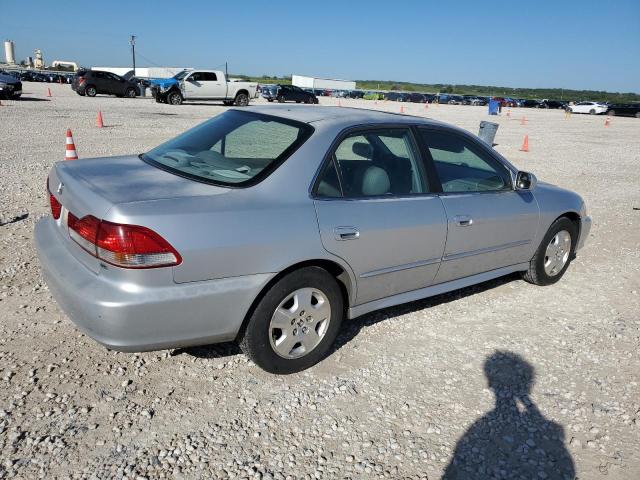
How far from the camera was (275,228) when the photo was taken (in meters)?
2.76

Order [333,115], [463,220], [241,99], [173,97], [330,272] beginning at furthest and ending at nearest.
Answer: [241,99] → [173,97] → [463,220] → [333,115] → [330,272]

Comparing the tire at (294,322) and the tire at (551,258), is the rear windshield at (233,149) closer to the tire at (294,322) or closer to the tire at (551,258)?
the tire at (294,322)

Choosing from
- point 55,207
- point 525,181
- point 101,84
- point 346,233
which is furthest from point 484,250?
point 101,84

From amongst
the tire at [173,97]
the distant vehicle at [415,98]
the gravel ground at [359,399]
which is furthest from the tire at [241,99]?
the distant vehicle at [415,98]

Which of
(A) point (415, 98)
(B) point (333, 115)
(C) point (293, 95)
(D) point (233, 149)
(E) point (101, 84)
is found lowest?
(A) point (415, 98)

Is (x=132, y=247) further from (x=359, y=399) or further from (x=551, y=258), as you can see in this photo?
(x=551, y=258)

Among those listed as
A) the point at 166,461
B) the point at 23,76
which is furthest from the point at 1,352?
the point at 23,76

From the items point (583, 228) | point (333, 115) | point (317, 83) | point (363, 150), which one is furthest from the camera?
point (317, 83)

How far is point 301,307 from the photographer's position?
3.01m

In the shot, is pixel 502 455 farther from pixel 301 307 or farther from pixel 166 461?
pixel 166 461

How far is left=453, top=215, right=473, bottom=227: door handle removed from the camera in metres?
3.66

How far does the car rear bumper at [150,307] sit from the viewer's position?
2465mm

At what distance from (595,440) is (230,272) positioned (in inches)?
84.9

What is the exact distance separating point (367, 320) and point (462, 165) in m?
1.49
